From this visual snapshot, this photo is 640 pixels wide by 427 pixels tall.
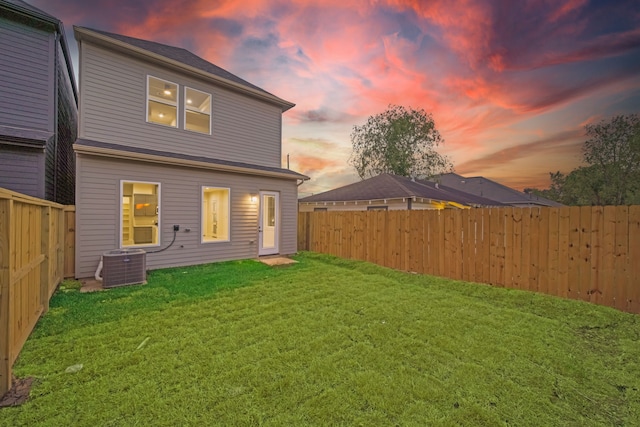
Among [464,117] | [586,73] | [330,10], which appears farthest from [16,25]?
[586,73]

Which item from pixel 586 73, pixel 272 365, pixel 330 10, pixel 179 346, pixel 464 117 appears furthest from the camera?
pixel 464 117

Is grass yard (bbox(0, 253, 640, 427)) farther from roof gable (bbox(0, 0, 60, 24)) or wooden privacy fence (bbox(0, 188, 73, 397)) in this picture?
roof gable (bbox(0, 0, 60, 24))

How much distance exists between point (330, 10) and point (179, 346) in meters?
9.46

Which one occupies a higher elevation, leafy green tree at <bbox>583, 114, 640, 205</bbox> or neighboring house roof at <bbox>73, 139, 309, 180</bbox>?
leafy green tree at <bbox>583, 114, 640, 205</bbox>

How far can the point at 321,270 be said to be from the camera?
6727mm

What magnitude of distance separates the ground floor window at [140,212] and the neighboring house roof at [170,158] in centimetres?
117

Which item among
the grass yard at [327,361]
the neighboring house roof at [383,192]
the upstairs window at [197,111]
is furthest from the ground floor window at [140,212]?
the neighboring house roof at [383,192]

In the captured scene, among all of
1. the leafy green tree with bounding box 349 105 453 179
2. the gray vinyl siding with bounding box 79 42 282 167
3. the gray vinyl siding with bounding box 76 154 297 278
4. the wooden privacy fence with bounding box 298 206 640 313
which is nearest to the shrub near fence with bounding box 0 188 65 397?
the gray vinyl siding with bounding box 76 154 297 278

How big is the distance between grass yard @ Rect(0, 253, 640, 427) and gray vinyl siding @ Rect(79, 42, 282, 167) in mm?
4008

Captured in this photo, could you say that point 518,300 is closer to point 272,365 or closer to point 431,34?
point 272,365

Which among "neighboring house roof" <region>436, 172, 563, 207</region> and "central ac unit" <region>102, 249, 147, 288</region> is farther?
"neighboring house roof" <region>436, 172, 563, 207</region>

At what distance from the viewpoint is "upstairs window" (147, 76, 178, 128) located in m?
7.08

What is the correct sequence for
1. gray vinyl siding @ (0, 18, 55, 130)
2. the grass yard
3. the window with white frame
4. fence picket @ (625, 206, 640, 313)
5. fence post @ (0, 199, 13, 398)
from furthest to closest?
the window with white frame → gray vinyl siding @ (0, 18, 55, 130) → fence picket @ (625, 206, 640, 313) → fence post @ (0, 199, 13, 398) → the grass yard

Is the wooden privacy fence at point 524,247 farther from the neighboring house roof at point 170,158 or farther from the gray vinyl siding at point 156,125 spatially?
the gray vinyl siding at point 156,125
